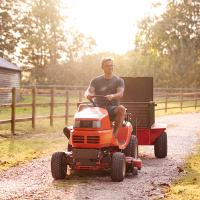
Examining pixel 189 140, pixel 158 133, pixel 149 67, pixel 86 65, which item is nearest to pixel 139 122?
pixel 158 133

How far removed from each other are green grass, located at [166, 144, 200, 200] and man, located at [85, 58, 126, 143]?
4.87 ft

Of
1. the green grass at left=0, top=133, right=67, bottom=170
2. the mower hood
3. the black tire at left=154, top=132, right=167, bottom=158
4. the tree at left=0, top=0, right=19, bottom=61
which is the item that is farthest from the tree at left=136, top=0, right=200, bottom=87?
the mower hood

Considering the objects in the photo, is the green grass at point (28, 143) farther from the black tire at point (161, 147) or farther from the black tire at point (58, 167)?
the black tire at point (161, 147)

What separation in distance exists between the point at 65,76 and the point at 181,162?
57129 mm

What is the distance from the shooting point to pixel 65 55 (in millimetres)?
72875

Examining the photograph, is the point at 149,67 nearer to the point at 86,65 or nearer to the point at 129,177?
the point at 86,65

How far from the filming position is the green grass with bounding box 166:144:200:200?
26.7ft

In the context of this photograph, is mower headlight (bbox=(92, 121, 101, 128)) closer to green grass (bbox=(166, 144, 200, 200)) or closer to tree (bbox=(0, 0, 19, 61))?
green grass (bbox=(166, 144, 200, 200))

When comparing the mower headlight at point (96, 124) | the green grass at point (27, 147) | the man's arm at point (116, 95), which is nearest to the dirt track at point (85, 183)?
the green grass at point (27, 147)

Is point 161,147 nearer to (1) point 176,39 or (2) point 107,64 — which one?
(2) point 107,64

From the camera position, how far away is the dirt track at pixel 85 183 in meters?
8.25

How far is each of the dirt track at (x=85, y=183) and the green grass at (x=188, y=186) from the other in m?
0.18

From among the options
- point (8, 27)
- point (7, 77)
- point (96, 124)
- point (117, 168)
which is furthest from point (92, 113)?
point (8, 27)

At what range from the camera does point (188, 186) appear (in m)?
8.84
